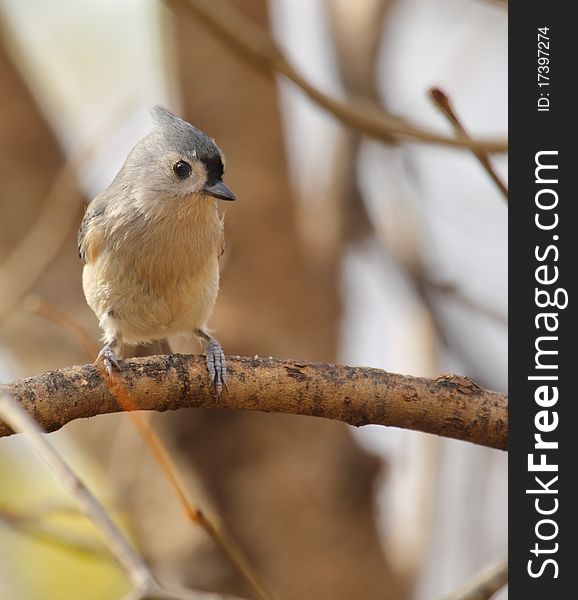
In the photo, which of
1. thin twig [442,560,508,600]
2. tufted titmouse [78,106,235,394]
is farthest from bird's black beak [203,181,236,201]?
thin twig [442,560,508,600]

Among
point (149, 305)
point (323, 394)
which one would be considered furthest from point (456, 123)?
point (149, 305)

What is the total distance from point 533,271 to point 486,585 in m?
0.55

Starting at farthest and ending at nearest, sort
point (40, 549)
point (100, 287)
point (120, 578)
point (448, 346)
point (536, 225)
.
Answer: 1. point (40, 549)
2. point (120, 578)
3. point (448, 346)
4. point (100, 287)
5. point (536, 225)

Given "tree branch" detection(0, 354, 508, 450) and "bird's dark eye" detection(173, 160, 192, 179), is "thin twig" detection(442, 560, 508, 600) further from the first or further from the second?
"bird's dark eye" detection(173, 160, 192, 179)

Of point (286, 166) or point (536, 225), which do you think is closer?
point (536, 225)

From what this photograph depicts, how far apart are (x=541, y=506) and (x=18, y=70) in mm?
2265

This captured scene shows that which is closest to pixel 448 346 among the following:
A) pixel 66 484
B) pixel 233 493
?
pixel 233 493

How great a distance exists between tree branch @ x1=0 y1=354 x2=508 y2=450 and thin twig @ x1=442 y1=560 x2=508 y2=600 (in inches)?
9.7

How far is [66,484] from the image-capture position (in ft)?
2.59

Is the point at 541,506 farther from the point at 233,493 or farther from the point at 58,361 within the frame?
the point at 58,361

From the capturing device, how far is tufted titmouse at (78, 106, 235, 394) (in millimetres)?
1898

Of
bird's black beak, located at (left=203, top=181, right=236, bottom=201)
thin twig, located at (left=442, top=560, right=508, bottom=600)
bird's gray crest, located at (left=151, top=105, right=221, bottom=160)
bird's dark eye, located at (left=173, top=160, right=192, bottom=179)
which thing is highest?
bird's gray crest, located at (left=151, top=105, right=221, bottom=160)

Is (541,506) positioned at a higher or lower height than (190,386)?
lower

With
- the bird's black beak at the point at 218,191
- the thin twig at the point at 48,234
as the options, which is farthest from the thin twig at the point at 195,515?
the thin twig at the point at 48,234
